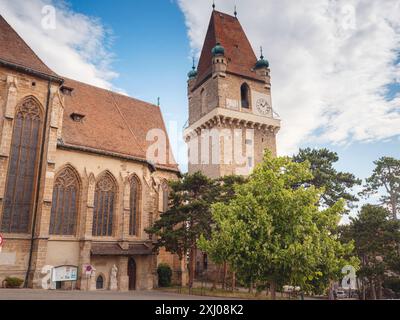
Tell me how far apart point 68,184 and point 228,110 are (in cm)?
1979

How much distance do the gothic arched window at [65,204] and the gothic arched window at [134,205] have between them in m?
4.56

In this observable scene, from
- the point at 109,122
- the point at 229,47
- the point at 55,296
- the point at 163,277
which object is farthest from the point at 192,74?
the point at 55,296

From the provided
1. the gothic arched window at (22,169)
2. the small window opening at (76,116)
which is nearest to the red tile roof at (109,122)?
the small window opening at (76,116)

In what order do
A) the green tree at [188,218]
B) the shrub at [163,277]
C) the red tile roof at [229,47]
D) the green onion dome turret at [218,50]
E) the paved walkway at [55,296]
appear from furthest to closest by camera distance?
the red tile roof at [229,47], the green onion dome turret at [218,50], the shrub at [163,277], the green tree at [188,218], the paved walkway at [55,296]

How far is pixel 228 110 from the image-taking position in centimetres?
3672

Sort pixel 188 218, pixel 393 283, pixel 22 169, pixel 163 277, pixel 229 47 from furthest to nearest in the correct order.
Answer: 1. pixel 229 47
2. pixel 163 277
3. pixel 393 283
4. pixel 188 218
5. pixel 22 169

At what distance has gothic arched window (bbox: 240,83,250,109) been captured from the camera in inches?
1551

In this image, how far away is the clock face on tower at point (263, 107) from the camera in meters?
39.5

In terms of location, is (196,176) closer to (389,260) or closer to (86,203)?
(86,203)

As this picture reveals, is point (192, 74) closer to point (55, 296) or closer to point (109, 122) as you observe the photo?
point (109, 122)

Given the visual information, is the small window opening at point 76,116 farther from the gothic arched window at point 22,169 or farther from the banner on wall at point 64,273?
the banner on wall at point 64,273

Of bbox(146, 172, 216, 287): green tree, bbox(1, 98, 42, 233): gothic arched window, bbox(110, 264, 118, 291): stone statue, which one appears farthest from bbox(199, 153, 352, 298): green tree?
bbox(1, 98, 42, 233): gothic arched window

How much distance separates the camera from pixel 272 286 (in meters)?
12.9
